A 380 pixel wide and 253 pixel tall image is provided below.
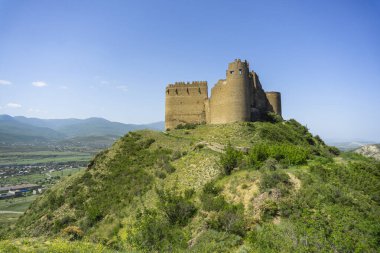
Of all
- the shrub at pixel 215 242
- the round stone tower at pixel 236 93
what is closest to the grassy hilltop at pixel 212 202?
the shrub at pixel 215 242

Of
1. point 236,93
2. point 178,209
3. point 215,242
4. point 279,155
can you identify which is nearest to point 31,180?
point 236,93

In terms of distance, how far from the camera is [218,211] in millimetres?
19922

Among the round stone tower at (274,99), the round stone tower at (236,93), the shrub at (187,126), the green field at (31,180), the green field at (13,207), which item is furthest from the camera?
the green field at (31,180)

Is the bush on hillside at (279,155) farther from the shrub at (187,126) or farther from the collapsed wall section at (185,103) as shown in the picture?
the collapsed wall section at (185,103)

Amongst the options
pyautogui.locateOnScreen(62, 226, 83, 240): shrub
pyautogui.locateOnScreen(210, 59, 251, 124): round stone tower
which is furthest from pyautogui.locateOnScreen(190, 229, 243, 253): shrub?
pyautogui.locateOnScreen(210, 59, 251, 124): round stone tower

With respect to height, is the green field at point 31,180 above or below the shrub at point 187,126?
below

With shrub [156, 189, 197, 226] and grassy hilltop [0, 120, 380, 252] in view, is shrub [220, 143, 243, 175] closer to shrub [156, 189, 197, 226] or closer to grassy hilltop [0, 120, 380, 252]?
grassy hilltop [0, 120, 380, 252]

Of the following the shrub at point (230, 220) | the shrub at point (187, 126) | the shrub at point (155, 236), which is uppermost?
the shrub at point (187, 126)

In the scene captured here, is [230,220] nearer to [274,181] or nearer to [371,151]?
[274,181]

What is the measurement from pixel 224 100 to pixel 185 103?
750cm

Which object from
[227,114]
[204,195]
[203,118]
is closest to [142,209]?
[204,195]

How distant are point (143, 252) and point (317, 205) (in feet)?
33.7

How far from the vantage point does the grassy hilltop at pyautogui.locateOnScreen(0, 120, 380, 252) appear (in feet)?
52.6

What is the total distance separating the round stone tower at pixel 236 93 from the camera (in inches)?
1583
